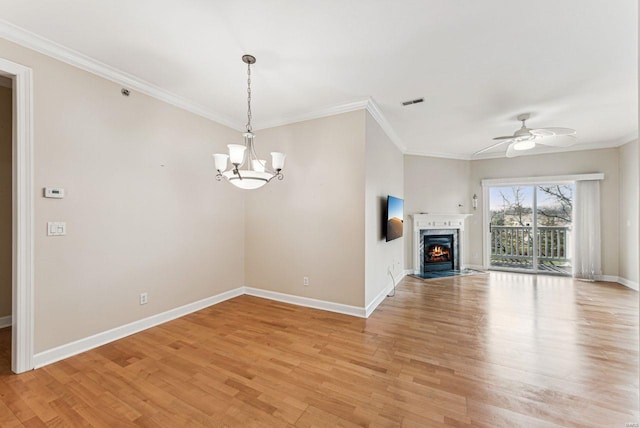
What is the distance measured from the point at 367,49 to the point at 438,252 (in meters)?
5.07

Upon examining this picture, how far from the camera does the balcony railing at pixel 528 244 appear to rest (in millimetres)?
5746

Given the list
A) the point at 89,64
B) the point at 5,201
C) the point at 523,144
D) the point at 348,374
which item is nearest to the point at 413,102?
the point at 523,144

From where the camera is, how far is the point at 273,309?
11.7ft

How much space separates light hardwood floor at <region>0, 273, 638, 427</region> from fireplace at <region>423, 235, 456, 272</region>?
2.47m

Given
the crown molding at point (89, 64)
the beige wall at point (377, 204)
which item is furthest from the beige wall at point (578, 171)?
the crown molding at point (89, 64)

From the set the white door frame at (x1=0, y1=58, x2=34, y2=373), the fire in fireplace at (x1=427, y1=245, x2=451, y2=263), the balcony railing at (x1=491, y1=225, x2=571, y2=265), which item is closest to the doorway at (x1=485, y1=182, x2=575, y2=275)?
the balcony railing at (x1=491, y1=225, x2=571, y2=265)

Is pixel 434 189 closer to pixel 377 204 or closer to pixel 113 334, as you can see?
pixel 377 204

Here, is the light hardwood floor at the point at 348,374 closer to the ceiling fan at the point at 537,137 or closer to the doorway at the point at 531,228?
the ceiling fan at the point at 537,137

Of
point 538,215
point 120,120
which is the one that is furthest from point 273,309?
point 538,215

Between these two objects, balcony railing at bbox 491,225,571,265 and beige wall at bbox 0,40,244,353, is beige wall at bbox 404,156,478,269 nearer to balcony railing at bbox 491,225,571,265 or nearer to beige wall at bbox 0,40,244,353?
balcony railing at bbox 491,225,571,265

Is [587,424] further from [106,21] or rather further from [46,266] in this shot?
[106,21]

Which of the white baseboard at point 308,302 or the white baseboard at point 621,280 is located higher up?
the white baseboard at point 308,302

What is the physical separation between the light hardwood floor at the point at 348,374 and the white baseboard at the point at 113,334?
0.10 metres

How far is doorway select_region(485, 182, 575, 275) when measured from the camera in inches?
224
